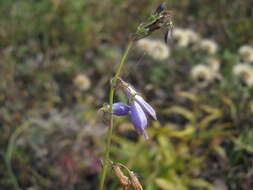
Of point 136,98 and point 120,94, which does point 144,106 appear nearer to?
point 136,98

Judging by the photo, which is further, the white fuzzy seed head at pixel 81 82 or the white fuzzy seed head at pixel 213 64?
the white fuzzy seed head at pixel 213 64

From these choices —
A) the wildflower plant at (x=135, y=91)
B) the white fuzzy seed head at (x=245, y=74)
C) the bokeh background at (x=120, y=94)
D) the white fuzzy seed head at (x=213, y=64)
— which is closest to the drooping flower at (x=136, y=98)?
the wildflower plant at (x=135, y=91)

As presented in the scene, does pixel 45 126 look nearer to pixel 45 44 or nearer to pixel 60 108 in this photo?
pixel 60 108

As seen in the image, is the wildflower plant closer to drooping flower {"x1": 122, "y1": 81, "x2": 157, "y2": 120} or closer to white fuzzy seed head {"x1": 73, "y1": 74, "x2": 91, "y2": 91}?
drooping flower {"x1": 122, "y1": 81, "x2": 157, "y2": 120}

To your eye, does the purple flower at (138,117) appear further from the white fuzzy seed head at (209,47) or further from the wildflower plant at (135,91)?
the white fuzzy seed head at (209,47)

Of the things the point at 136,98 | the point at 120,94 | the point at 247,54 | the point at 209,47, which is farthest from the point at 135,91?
the point at 209,47

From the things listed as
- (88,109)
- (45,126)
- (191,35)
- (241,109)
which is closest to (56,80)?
(88,109)
